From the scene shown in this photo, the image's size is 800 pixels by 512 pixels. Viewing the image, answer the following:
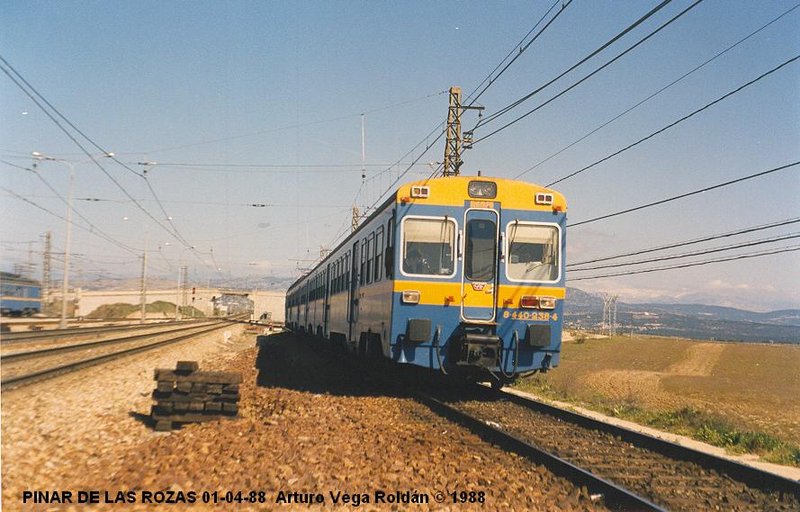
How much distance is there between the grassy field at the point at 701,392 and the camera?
453 inches

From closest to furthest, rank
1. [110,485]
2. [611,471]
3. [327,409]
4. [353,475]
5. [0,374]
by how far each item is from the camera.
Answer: [110,485], [353,475], [611,471], [327,409], [0,374]

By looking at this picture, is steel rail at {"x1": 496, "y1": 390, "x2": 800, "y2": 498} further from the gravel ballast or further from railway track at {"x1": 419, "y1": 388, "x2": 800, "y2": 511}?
the gravel ballast

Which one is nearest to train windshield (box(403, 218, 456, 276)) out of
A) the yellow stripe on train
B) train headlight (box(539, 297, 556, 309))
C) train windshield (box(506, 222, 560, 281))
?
the yellow stripe on train

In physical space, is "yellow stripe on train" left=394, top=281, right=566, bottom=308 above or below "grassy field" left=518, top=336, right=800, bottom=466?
above

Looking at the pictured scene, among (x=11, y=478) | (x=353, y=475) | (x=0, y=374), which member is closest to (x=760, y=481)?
(x=353, y=475)

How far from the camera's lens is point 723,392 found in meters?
33.8

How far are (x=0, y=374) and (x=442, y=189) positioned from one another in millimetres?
10549

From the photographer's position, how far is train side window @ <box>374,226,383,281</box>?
13.1 m

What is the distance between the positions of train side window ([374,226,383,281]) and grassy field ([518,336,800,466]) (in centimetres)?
563

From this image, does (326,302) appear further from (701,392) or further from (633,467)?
(701,392)

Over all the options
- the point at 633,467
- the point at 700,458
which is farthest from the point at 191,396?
the point at 700,458

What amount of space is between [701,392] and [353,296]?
23280 mm

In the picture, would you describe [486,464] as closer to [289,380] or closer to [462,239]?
[462,239]

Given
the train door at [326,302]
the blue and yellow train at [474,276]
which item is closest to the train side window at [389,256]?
the blue and yellow train at [474,276]
